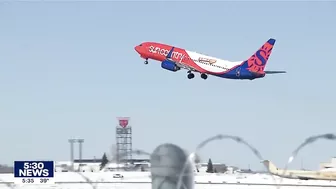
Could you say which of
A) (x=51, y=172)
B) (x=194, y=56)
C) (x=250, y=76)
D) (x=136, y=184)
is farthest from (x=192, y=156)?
(x=136, y=184)

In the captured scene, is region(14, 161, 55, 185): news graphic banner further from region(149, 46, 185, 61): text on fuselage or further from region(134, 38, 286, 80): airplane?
region(149, 46, 185, 61): text on fuselage

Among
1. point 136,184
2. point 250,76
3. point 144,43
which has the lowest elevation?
point 136,184

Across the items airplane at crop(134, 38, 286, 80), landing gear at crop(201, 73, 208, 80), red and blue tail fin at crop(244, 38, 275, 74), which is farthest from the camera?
landing gear at crop(201, 73, 208, 80)

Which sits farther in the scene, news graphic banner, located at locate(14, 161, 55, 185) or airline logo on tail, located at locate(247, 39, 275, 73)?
news graphic banner, located at locate(14, 161, 55, 185)

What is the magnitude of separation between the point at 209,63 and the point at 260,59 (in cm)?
969

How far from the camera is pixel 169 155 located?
70.7 meters

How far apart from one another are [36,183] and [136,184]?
940 inches

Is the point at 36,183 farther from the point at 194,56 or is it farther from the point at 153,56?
the point at 194,56

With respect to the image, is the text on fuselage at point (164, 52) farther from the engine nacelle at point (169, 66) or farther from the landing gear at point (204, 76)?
the landing gear at point (204, 76)

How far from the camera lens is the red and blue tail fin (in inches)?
5275

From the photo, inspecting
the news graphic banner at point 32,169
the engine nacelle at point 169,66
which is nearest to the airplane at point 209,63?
the engine nacelle at point 169,66

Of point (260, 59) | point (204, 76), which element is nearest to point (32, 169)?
point (204, 76)

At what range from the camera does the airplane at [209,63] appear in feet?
433

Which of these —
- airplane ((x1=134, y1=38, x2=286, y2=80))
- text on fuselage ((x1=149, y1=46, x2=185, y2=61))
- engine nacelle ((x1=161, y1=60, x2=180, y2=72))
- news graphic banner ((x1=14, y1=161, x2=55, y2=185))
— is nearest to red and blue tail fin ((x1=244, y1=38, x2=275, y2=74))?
airplane ((x1=134, y1=38, x2=286, y2=80))
